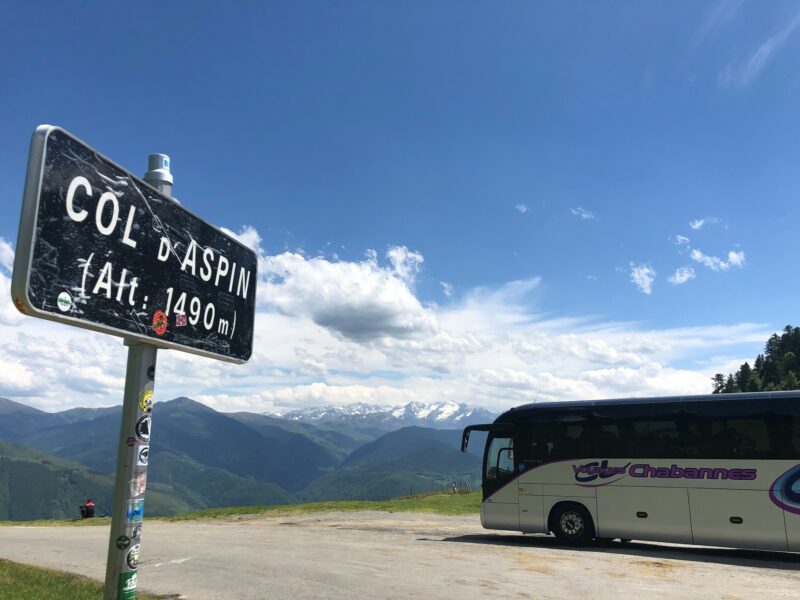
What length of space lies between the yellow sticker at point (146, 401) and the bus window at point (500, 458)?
1489cm

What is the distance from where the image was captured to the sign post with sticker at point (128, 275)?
340 cm

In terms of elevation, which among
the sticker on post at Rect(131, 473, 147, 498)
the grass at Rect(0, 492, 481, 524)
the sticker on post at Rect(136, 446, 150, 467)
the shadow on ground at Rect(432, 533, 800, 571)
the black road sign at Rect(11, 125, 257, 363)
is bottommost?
the grass at Rect(0, 492, 481, 524)

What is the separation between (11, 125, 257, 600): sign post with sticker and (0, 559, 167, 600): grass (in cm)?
595

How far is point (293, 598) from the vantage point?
9625 millimetres

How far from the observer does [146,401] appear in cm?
475

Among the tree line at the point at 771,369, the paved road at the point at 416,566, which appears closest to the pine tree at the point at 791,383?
the tree line at the point at 771,369

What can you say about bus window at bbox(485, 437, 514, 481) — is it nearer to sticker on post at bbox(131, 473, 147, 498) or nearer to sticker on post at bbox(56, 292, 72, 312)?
sticker on post at bbox(131, 473, 147, 498)

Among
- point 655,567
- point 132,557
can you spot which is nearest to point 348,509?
point 655,567

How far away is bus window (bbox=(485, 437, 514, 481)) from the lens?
1800 cm

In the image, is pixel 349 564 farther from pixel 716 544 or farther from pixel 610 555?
pixel 716 544

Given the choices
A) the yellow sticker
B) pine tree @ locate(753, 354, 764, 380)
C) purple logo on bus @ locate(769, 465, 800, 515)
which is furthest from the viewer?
pine tree @ locate(753, 354, 764, 380)

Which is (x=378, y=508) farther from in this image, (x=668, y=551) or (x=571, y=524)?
(x=668, y=551)

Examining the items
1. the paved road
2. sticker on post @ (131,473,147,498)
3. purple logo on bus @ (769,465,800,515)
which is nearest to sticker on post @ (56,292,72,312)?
sticker on post @ (131,473,147,498)

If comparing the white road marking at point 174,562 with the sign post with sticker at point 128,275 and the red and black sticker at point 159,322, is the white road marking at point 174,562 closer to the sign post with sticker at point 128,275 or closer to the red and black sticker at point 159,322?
the sign post with sticker at point 128,275
